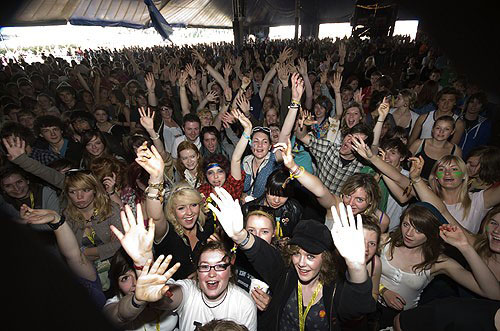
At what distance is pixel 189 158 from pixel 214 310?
1.93 meters

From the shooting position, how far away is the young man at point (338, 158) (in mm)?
3162

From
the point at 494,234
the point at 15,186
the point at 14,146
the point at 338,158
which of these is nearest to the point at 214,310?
the point at 494,234

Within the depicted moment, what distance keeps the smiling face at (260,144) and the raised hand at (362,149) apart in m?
0.99

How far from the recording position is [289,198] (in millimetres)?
2846

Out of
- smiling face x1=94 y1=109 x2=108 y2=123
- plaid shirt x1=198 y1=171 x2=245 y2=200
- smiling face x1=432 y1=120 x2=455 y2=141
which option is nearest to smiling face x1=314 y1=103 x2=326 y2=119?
smiling face x1=432 y1=120 x2=455 y2=141

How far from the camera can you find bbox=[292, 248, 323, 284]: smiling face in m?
1.82

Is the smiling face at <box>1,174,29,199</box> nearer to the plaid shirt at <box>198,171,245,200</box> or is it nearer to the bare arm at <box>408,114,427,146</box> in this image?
the plaid shirt at <box>198,171,245,200</box>

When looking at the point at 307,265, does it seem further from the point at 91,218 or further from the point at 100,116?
the point at 100,116

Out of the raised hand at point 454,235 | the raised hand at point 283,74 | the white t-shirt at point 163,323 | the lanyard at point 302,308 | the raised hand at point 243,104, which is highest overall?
the raised hand at point 283,74

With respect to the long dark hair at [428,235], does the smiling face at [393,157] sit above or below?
above

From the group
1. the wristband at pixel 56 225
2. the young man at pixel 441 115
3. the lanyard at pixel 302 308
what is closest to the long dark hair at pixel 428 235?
the lanyard at pixel 302 308

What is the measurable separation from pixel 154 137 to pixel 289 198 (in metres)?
1.85

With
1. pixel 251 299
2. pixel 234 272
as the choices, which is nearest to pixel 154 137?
pixel 234 272

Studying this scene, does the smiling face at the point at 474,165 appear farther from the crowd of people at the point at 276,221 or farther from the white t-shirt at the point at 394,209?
the white t-shirt at the point at 394,209
